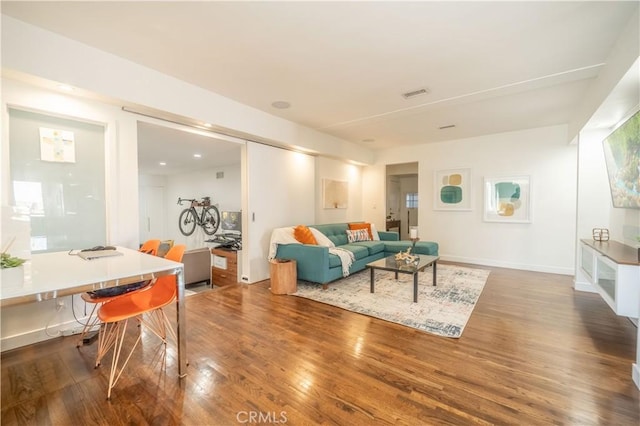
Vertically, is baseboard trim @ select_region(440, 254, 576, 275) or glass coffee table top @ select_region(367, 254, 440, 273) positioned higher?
glass coffee table top @ select_region(367, 254, 440, 273)

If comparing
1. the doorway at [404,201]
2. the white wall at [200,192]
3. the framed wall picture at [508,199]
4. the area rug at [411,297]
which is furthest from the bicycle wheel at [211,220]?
the framed wall picture at [508,199]

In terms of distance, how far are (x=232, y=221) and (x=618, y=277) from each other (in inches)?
232

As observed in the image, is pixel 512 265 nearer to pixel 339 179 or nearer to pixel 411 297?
pixel 411 297

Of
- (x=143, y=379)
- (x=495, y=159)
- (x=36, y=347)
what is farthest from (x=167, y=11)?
(x=495, y=159)

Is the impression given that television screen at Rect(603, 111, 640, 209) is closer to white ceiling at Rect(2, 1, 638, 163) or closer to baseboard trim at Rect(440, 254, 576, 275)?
white ceiling at Rect(2, 1, 638, 163)

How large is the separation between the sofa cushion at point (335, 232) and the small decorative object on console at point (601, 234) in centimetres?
360

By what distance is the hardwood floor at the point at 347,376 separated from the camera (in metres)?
1.56

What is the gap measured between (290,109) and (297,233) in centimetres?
197

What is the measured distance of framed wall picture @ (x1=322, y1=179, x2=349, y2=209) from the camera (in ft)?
19.1

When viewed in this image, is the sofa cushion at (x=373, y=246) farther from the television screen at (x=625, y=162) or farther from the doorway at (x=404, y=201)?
the doorway at (x=404, y=201)

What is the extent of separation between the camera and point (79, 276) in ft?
4.90

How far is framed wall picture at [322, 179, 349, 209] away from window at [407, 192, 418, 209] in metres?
3.78

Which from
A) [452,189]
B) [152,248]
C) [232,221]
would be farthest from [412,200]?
[152,248]

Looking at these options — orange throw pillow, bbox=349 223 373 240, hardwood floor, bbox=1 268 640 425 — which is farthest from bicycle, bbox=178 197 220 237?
hardwood floor, bbox=1 268 640 425
